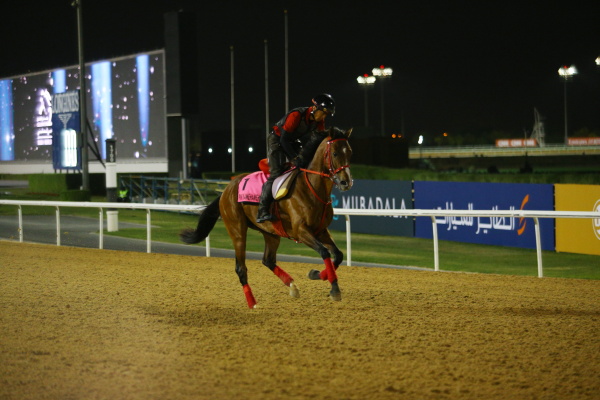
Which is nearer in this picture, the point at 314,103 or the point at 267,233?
the point at 314,103

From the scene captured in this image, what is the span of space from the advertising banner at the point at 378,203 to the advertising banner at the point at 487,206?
0.39 metres

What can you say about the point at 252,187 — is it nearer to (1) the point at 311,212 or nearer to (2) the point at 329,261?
(1) the point at 311,212

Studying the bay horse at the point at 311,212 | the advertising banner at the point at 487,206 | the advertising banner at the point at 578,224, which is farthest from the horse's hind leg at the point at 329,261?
the advertising banner at the point at 487,206

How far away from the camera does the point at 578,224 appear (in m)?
14.3

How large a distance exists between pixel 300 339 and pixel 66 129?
74.6 ft

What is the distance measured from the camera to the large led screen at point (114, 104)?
109ft

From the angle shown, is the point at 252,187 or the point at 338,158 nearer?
the point at 338,158

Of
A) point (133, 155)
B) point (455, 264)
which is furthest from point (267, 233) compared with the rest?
point (133, 155)

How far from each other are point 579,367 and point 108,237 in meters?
13.7

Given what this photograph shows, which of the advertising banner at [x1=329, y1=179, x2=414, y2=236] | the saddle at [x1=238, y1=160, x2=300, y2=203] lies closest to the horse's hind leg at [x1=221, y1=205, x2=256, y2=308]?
the saddle at [x1=238, y1=160, x2=300, y2=203]

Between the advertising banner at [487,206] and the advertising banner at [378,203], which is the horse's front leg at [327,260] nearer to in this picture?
the advertising banner at [487,206]

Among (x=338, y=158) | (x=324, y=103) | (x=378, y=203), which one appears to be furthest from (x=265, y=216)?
(x=378, y=203)

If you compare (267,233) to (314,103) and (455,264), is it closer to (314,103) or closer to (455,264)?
(314,103)

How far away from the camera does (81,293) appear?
859cm
